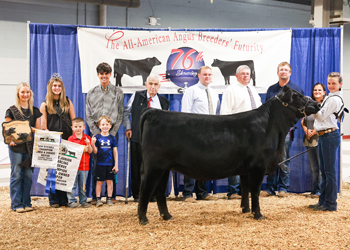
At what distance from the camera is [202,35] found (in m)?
5.21

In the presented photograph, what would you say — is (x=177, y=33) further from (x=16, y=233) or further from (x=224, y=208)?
(x=16, y=233)

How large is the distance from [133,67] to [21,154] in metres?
1.96

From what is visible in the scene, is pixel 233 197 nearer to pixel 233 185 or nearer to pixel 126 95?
pixel 233 185

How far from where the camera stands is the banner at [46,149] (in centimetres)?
429

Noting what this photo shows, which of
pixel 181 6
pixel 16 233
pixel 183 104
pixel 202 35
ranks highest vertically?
pixel 181 6

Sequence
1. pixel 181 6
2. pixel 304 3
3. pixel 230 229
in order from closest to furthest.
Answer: pixel 230 229 → pixel 181 6 → pixel 304 3

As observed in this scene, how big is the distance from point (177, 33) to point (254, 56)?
120 centimetres

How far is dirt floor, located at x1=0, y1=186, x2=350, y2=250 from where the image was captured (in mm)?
2904

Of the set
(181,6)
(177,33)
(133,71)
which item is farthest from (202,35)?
(181,6)

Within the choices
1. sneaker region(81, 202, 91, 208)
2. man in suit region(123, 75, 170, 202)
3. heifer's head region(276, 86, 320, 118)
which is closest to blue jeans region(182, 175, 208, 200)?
man in suit region(123, 75, 170, 202)

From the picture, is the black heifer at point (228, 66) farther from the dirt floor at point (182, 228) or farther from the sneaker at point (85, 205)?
the sneaker at point (85, 205)

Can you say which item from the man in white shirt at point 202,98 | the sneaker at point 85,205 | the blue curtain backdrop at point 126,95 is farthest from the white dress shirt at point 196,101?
the sneaker at point 85,205

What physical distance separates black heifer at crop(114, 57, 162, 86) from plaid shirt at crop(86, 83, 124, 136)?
0.42 meters

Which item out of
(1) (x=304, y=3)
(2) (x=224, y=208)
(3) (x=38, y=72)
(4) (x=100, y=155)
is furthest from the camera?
(1) (x=304, y=3)
